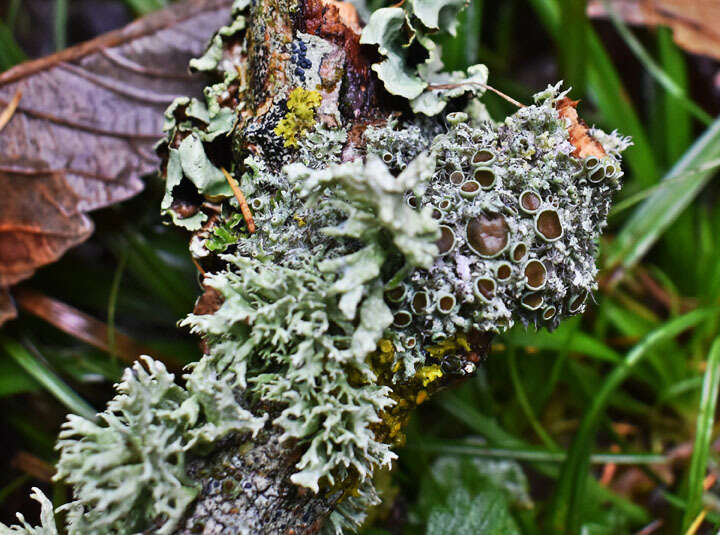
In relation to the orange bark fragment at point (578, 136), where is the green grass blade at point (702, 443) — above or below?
below

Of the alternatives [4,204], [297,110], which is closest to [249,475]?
[297,110]

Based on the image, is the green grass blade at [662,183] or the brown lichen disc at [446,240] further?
the green grass blade at [662,183]

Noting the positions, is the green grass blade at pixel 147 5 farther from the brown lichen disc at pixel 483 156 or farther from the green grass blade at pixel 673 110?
the green grass blade at pixel 673 110

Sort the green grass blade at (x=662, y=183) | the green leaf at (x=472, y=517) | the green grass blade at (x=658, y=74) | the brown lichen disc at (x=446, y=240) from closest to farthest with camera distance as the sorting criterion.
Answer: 1. the brown lichen disc at (x=446, y=240)
2. the green leaf at (x=472, y=517)
3. the green grass blade at (x=662, y=183)
4. the green grass blade at (x=658, y=74)

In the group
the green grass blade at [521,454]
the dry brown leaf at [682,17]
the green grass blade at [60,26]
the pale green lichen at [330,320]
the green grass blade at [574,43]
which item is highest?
the dry brown leaf at [682,17]

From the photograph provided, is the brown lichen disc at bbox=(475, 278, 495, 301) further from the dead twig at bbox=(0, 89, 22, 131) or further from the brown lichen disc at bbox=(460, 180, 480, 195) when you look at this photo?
the dead twig at bbox=(0, 89, 22, 131)

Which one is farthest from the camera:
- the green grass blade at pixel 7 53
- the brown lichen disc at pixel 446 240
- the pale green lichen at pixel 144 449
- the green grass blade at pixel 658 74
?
the green grass blade at pixel 658 74

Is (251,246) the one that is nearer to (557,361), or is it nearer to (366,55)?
(366,55)

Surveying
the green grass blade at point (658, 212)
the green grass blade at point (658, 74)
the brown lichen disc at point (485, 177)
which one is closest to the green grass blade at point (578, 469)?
the green grass blade at point (658, 212)

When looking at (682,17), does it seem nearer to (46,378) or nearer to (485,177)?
(485,177)
